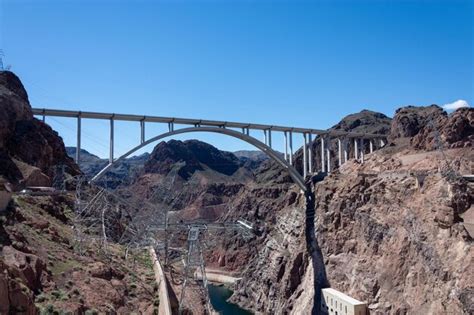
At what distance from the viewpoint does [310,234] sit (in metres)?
50.5

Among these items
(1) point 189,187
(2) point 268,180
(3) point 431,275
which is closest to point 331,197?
(3) point 431,275

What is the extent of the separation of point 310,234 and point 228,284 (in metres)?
33.9

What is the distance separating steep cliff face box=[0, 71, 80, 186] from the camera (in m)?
31.9

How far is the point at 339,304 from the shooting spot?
1574 inches

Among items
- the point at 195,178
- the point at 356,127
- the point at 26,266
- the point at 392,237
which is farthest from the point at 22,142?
the point at 195,178

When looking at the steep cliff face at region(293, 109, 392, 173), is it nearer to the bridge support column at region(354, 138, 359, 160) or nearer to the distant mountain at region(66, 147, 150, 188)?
the bridge support column at region(354, 138, 359, 160)

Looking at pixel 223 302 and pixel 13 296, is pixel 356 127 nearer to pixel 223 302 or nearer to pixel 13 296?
pixel 223 302

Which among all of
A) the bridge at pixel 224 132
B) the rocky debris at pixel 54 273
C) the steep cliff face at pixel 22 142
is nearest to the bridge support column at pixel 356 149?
the bridge at pixel 224 132

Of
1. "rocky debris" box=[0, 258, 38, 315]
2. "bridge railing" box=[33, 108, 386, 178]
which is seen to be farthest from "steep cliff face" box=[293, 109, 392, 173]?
"rocky debris" box=[0, 258, 38, 315]

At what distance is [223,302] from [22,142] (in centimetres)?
4241

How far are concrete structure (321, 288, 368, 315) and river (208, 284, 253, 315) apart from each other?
1688cm

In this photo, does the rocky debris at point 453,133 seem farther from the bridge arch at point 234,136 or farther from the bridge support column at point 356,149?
the bridge arch at point 234,136

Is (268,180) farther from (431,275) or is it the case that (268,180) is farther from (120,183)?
(431,275)

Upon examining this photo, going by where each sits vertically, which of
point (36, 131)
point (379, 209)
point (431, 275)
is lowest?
point (431, 275)
